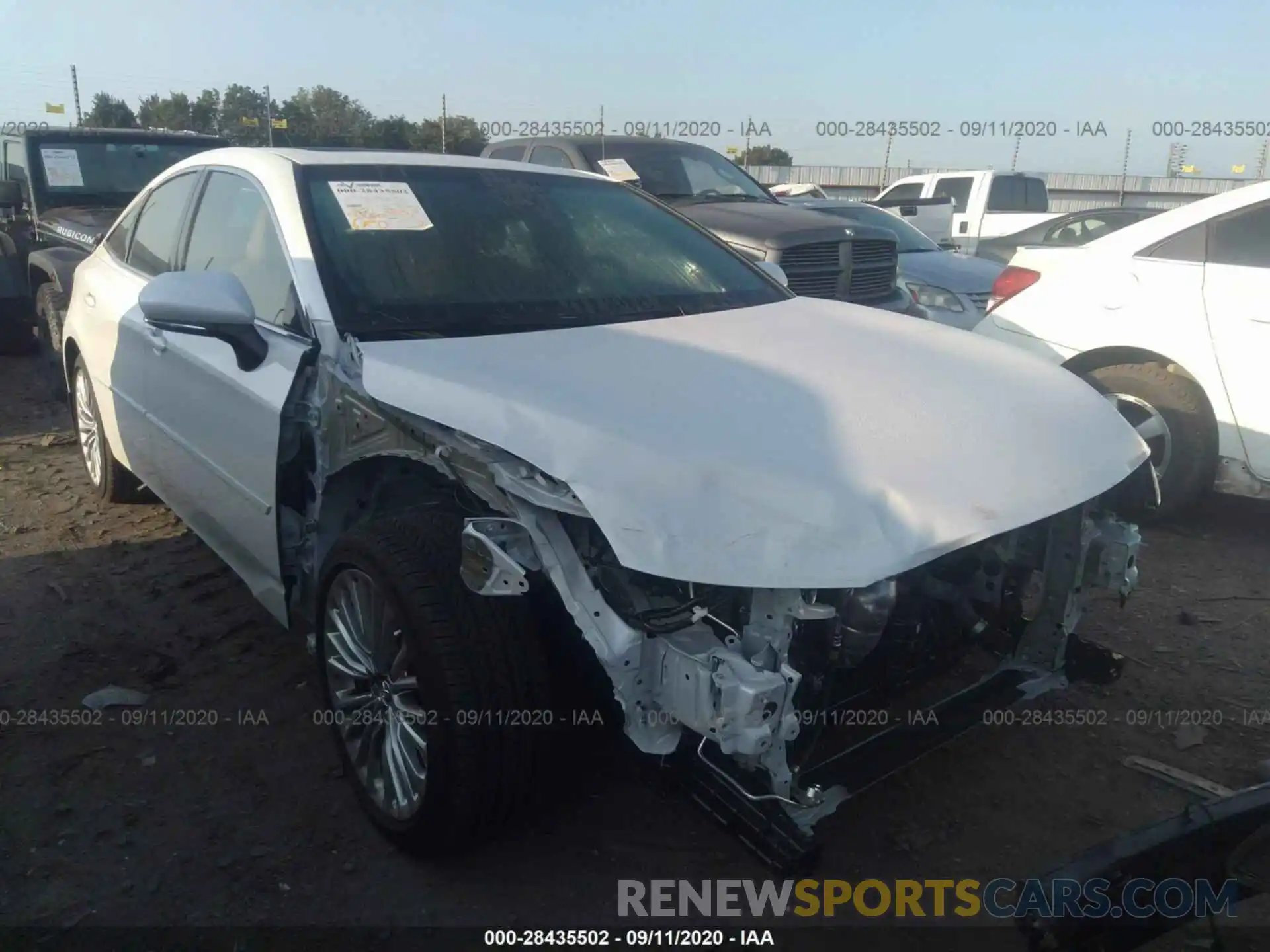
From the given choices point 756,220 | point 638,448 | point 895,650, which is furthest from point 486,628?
point 756,220

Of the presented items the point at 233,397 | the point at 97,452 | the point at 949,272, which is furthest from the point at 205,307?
the point at 949,272

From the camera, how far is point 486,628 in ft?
7.27

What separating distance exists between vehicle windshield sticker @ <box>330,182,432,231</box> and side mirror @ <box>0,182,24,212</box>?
18.3 feet

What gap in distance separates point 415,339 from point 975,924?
2.03m

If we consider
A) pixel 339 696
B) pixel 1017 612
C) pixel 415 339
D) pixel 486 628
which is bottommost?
pixel 339 696

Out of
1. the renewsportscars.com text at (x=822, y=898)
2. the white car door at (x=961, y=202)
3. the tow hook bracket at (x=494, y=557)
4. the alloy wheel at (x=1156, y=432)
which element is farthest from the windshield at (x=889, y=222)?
the tow hook bracket at (x=494, y=557)

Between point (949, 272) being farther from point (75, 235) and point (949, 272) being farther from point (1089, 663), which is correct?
point (75, 235)

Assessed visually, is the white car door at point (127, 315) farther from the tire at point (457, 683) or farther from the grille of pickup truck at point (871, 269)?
the grille of pickup truck at point (871, 269)

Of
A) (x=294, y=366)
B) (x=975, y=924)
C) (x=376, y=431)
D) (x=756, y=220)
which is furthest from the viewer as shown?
(x=756, y=220)

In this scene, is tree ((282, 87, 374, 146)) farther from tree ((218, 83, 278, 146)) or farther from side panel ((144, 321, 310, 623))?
side panel ((144, 321, 310, 623))

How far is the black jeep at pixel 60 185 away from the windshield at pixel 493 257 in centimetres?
546

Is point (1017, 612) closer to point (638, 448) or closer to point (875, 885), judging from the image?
point (875, 885)

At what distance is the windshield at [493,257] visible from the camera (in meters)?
2.79

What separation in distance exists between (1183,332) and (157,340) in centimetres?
442
